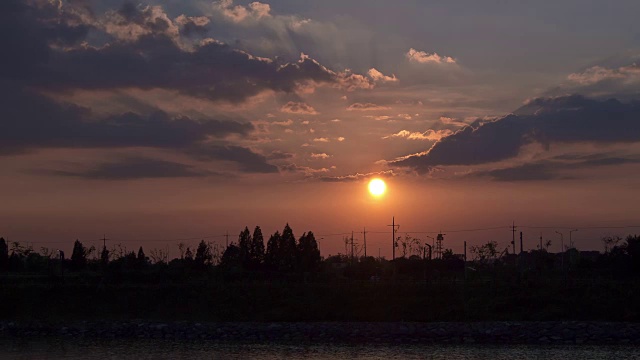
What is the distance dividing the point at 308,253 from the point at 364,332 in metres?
43.6

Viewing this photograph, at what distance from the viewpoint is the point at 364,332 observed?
53.8 meters

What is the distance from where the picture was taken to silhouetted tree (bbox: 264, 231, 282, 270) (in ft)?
311

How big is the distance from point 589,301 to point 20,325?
44950mm

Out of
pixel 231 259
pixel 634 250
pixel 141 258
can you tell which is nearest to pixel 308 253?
pixel 231 259

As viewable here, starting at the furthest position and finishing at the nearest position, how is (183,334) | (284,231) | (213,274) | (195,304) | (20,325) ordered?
(284,231) < (213,274) < (195,304) < (20,325) < (183,334)

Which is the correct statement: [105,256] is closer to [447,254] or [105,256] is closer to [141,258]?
[141,258]

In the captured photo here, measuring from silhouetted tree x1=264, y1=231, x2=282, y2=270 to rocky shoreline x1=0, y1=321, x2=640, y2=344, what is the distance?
36776 millimetres

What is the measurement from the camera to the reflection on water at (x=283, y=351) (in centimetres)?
4375

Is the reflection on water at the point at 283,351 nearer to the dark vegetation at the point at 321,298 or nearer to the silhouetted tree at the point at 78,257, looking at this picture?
the dark vegetation at the point at 321,298

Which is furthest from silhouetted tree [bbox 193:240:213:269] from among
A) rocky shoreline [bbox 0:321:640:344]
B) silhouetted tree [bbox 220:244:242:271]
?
rocky shoreline [bbox 0:321:640:344]

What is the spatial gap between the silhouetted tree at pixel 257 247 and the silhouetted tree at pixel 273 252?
2.47 ft

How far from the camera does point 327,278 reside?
77.6 metres

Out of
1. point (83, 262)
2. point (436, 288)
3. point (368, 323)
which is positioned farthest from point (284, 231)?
point (368, 323)

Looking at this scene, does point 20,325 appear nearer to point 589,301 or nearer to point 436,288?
point 436,288
